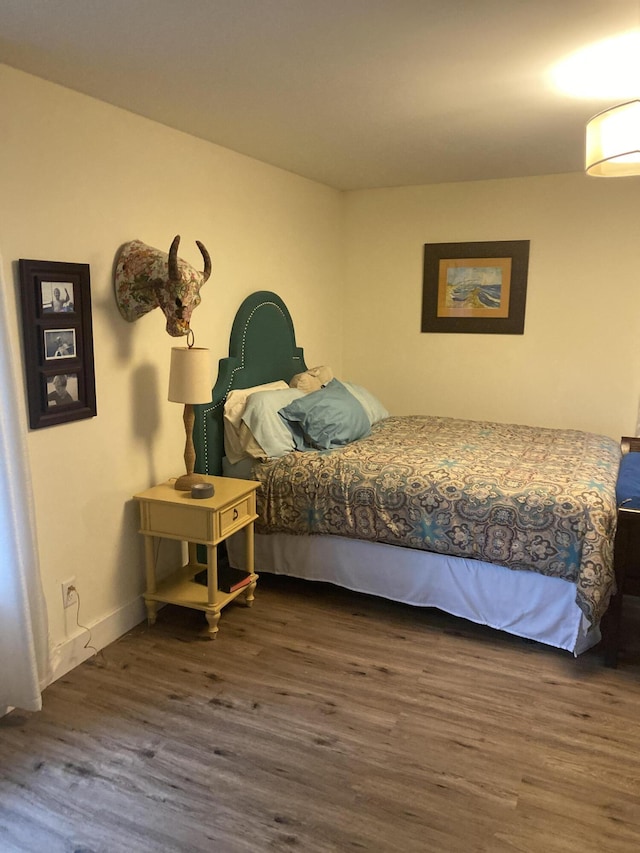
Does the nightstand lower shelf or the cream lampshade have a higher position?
the cream lampshade

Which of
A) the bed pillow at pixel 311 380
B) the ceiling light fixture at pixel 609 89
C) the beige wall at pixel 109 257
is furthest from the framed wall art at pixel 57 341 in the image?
the ceiling light fixture at pixel 609 89

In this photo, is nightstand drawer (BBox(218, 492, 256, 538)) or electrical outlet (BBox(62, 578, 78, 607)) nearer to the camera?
electrical outlet (BBox(62, 578, 78, 607))

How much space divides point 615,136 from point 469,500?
150 centimetres

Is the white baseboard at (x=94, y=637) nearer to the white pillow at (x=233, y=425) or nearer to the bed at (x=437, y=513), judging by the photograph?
the bed at (x=437, y=513)

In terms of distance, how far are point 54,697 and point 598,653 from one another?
7.33ft

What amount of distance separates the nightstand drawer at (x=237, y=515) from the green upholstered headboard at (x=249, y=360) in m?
0.39

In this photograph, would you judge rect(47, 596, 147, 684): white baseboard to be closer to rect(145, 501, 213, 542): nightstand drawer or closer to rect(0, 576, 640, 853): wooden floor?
rect(0, 576, 640, 853): wooden floor

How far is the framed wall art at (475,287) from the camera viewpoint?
4.36m

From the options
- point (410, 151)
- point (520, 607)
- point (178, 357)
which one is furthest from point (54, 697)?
point (410, 151)

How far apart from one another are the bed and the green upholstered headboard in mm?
10

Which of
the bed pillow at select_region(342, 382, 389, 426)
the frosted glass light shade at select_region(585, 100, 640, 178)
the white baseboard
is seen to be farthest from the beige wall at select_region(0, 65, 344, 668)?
the frosted glass light shade at select_region(585, 100, 640, 178)

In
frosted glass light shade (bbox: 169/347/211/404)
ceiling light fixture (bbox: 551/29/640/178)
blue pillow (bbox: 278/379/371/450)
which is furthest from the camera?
blue pillow (bbox: 278/379/371/450)

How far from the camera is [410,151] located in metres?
3.46

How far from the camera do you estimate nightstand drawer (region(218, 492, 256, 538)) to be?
2.84 m
